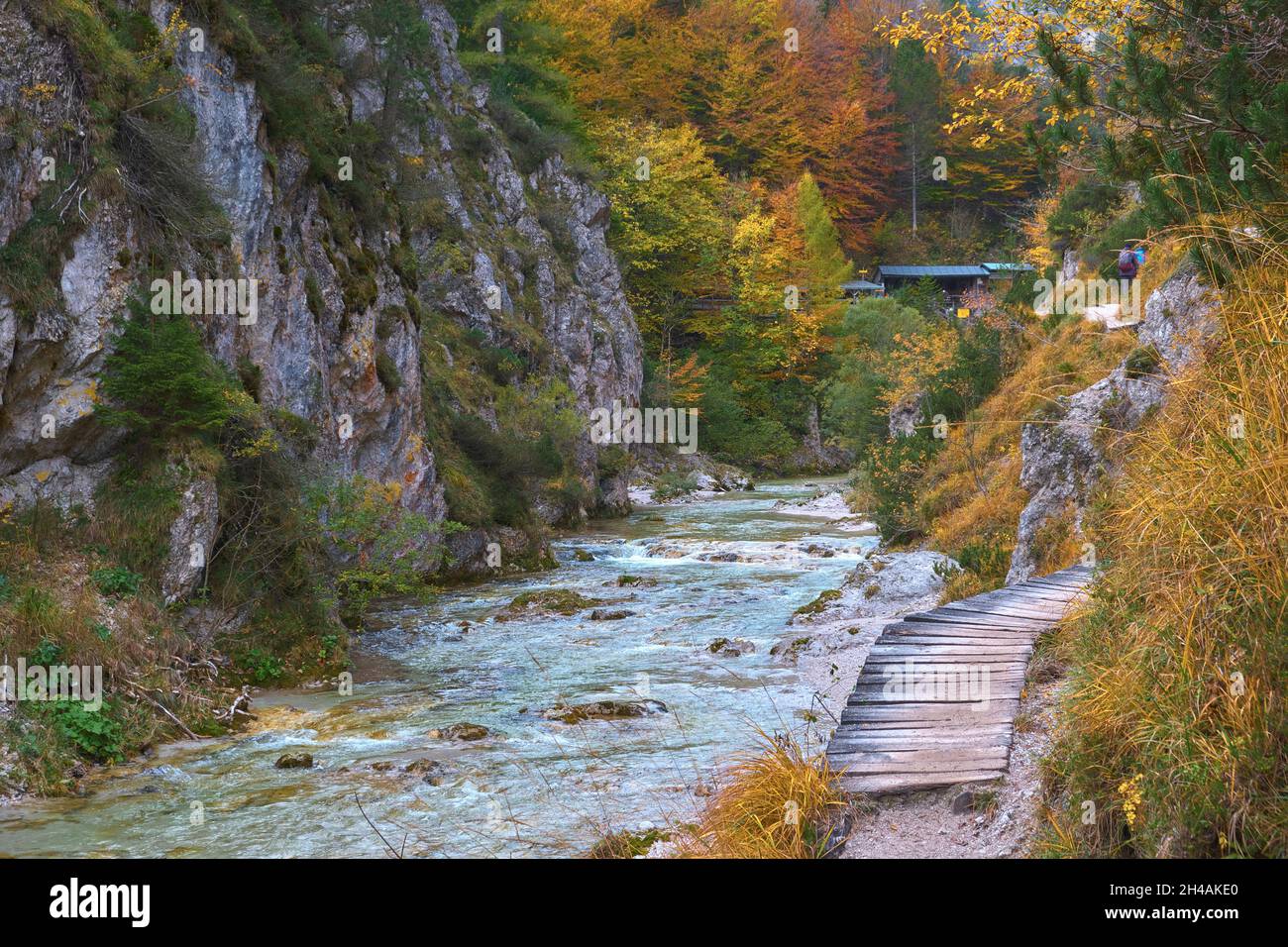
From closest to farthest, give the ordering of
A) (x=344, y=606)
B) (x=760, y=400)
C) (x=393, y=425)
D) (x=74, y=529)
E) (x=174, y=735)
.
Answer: (x=174, y=735) < (x=74, y=529) < (x=344, y=606) < (x=393, y=425) < (x=760, y=400)

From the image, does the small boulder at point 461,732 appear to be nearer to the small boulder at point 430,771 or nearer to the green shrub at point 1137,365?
the small boulder at point 430,771

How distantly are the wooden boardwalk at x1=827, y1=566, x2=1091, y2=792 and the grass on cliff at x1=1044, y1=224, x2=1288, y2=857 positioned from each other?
26.0 inches

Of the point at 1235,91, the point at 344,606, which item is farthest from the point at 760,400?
the point at 1235,91

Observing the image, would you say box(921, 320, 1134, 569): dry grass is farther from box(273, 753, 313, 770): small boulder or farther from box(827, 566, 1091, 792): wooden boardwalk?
box(273, 753, 313, 770): small boulder

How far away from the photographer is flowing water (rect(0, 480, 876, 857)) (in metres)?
7.37

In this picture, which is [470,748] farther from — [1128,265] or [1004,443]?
[1128,265]

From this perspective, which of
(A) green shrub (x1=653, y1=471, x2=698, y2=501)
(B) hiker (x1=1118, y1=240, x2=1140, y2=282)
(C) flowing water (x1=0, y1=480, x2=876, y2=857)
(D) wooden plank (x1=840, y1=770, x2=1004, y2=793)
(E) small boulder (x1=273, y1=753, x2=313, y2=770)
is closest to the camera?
(D) wooden plank (x1=840, y1=770, x2=1004, y2=793)

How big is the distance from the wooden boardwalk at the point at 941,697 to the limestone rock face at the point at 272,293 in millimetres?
7164

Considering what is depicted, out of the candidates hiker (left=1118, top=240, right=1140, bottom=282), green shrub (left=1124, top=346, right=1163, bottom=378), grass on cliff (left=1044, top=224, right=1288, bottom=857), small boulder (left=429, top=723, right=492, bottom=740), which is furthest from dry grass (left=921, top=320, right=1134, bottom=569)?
grass on cliff (left=1044, top=224, right=1288, bottom=857)

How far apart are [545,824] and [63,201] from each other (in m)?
7.61

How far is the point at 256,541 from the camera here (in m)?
11.7

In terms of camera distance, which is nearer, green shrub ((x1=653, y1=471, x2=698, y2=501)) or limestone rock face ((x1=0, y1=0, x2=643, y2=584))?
limestone rock face ((x1=0, y1=0, x2=643, y2=584))

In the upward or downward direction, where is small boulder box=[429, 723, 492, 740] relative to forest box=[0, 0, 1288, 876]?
downward

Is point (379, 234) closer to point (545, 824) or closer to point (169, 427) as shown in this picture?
point (169, 427)
